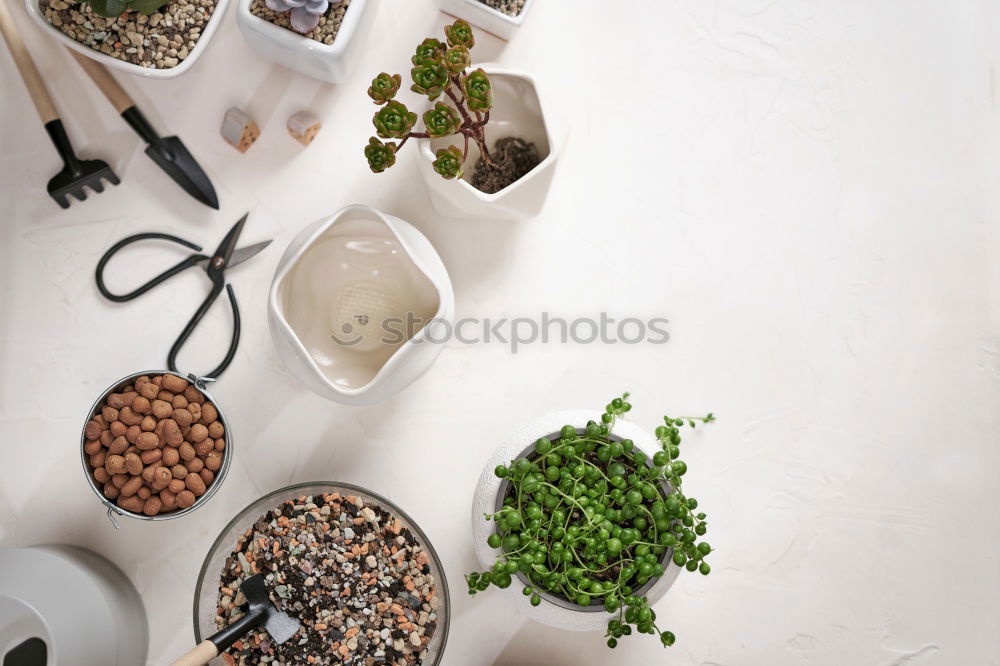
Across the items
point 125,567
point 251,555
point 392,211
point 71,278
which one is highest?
point 392,211

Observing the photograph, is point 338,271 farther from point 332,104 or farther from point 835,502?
point 835,502

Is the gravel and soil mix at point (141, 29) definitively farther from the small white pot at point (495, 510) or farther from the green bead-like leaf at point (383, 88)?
→ the small white pot at point (495, 510)

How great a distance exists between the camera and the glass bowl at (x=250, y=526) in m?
1.00

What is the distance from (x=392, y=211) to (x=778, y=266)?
0.58 m

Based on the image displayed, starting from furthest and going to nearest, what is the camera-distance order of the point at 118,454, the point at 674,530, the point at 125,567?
1. the point at 125,567
2. the point at 118,454
3. the point at 674,530

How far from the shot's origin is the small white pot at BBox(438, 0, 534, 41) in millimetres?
1007

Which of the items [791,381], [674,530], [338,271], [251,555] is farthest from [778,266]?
[251,555]

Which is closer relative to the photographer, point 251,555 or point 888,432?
point 251,555

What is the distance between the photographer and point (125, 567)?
109 cm

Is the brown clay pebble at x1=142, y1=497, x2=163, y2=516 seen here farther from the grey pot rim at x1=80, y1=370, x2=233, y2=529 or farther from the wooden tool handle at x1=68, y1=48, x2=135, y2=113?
the wooden tool handle at x1=68, y1=48, x2=135, y2=113

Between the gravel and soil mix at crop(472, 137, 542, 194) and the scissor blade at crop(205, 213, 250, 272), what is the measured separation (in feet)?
1.13

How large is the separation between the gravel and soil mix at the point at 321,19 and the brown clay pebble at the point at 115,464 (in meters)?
0.59

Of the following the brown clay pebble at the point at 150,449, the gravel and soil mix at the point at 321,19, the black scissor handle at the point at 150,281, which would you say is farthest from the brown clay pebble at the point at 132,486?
the gravel and soil mix at the point at 321,19

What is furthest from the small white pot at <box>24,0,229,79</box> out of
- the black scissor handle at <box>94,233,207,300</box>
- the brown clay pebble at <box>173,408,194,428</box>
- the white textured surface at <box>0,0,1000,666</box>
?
the brown clay pebble at <box>173,408,194,428</box>
